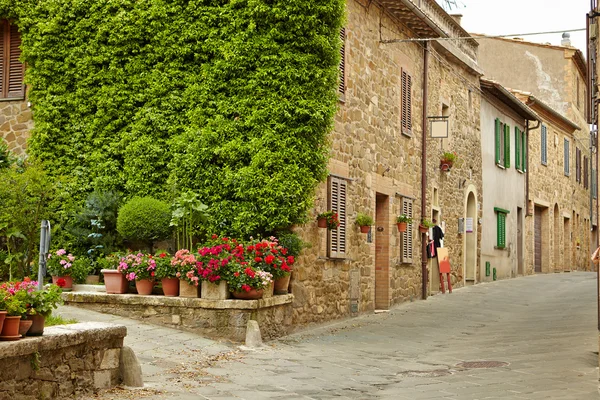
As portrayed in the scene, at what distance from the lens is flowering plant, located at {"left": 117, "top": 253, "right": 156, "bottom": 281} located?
1187cm

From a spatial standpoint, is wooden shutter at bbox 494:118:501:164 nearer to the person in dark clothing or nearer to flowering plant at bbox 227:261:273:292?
the person in dark clothing

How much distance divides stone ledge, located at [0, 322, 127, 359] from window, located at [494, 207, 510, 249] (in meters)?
19.3

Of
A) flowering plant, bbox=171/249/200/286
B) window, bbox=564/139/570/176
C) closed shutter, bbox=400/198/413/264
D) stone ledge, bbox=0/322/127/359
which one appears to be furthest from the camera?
window, bbox=564/139/570/176

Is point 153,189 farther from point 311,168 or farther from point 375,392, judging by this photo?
point 375,392

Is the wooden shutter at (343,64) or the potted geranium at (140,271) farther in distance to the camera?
the wooden shutter at (343,64)

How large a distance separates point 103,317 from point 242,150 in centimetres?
298

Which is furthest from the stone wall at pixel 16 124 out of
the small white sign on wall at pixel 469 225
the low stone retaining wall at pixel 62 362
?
the small white sign on wall at pixel 469 225

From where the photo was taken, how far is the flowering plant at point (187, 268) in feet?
37.6

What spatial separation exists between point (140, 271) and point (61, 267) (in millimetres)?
1442

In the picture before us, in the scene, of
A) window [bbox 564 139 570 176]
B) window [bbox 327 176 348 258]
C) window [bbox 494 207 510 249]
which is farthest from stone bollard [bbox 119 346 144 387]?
window [bbox 564 139 570 176]

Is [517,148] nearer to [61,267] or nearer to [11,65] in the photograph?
[11,65]

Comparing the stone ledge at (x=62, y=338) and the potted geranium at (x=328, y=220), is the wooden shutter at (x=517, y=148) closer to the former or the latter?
the potted geranium at (x=328, y=220)

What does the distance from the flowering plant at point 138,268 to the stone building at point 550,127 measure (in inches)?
818

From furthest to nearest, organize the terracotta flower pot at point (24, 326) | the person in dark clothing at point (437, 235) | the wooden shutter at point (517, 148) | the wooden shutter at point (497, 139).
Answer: the wooden shutter at point (517, 148)
the wooden shutter at point (497, 139)
the person in dark clothing at point (437, 235)
the terracotta flower pot at point (24, 326)
